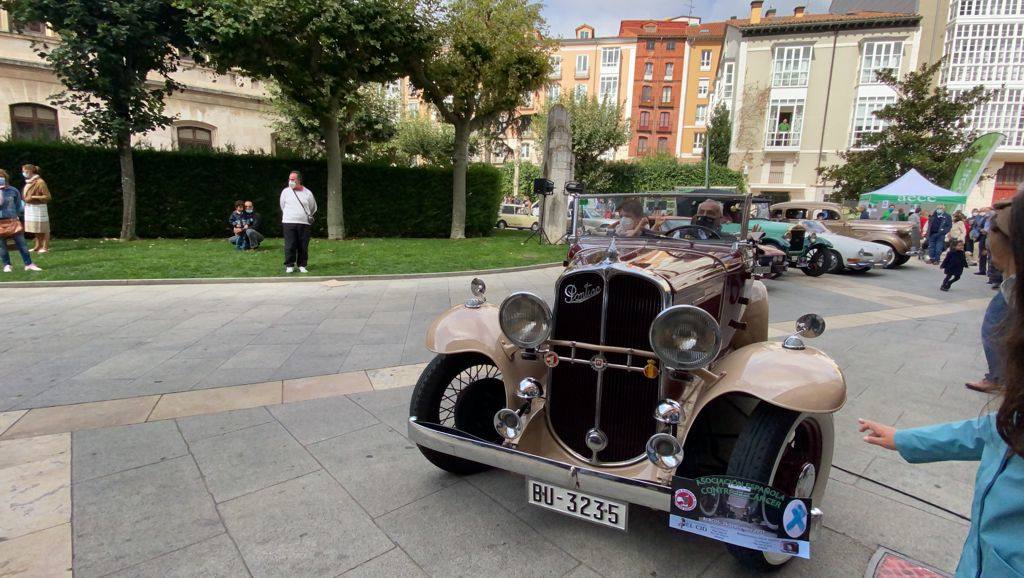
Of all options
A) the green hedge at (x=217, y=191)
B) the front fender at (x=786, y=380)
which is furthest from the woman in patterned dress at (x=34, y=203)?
the front fender at (x=786, y=380)

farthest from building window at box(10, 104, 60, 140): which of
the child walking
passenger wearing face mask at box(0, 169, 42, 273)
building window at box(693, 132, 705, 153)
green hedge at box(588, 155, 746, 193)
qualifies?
building window at box(693, 132, 705, 153)

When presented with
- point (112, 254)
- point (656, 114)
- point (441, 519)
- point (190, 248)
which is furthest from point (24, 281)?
point (656, 114)

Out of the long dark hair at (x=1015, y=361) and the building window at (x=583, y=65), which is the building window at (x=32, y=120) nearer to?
the long dark hair at (x=1015, y=361)

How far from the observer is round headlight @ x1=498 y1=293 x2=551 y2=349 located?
2535 millimetres

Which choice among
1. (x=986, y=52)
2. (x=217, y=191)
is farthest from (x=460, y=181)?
(x=986, y=52)

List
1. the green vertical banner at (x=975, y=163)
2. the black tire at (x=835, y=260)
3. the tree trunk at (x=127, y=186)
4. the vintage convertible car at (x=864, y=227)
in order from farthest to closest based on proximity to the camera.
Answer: the green vertical banner at (x=975, y=163) < the vintage convertible car at (x=864, y=227) < the tree trunk at (x=127, y=186) < the black tire at (x=835, y=260)

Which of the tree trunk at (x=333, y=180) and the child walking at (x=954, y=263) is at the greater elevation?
the tree trunk at (x=333, y=180)

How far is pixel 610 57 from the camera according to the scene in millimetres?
51750

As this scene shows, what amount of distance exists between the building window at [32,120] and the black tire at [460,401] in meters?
23.7

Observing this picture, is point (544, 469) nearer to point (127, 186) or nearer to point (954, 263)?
point (954, 263)

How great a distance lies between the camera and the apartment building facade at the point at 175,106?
1828 cm

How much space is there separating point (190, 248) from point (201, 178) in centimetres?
348

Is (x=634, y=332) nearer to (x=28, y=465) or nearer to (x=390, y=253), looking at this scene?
(x=28, y=465)

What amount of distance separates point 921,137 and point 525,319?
2790 centimetres
